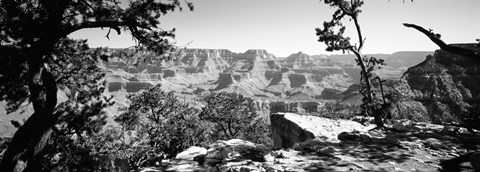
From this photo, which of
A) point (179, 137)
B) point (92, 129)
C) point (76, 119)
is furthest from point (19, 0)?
point (179, 137)

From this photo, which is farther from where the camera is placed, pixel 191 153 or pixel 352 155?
pixel 191 153

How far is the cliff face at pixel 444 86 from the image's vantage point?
39281 mm

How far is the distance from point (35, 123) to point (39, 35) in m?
2.96

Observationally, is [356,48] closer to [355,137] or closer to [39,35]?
[355,137]

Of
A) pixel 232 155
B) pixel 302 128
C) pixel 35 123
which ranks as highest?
pixel 35 123

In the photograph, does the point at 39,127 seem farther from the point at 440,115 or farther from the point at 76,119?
the point at 440,115

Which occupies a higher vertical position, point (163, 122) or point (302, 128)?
point (302, 128)

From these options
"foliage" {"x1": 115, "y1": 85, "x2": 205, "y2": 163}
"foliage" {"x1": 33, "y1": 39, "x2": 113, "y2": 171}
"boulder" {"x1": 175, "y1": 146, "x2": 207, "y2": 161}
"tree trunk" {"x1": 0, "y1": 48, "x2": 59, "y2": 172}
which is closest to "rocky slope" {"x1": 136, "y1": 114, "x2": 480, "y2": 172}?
"boulder" {"x1": 175, "y1": 146, "x2": 207, "y2": 161}

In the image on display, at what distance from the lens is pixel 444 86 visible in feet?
150

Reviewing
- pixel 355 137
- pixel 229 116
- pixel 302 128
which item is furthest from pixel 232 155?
pixel 229 116

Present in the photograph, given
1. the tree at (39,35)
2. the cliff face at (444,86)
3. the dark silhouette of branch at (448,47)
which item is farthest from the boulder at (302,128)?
the cliff face at (444,86)

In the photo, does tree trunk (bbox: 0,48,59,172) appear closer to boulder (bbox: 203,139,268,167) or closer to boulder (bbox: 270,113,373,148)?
boulder (bbox: 203,139,268,167)

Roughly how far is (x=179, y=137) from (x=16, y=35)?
59.6ft

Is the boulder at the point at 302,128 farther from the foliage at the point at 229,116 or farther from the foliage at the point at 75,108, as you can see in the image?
the foliage at the point at 229,116
